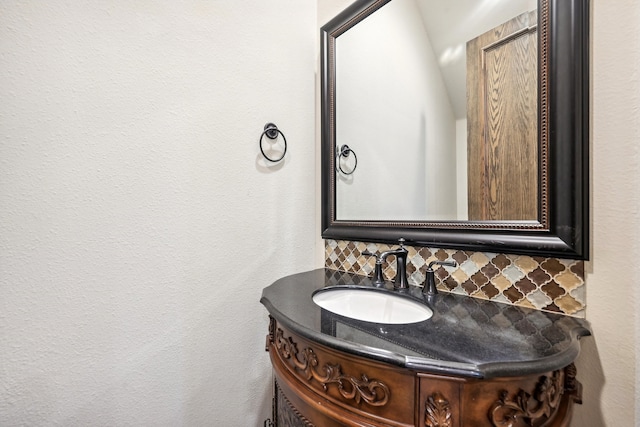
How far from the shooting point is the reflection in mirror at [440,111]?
0.72 m

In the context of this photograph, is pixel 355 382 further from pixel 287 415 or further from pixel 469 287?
pixel 469 287

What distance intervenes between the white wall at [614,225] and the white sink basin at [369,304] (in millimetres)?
404

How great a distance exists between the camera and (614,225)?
58cm

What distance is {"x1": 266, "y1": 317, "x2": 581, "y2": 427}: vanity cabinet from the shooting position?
0.43m

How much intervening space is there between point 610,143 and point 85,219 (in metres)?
1.38

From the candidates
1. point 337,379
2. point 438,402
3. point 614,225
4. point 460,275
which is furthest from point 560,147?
point 337,379

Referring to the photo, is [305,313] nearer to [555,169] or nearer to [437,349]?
[437,349]

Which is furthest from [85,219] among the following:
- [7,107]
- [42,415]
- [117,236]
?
[42,415]

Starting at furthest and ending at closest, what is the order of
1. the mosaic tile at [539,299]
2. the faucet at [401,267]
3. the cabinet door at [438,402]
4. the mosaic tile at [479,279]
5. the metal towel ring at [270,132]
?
1. the metal towel ring at [270,132]
2. the faucet at [401,267]
3. the mosaic tile at [479,279]
4. the mosaic tile at [539,299]
5. the cabinet door at [438,402]

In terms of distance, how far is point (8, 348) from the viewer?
2.23 ft

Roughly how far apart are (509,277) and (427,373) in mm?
465

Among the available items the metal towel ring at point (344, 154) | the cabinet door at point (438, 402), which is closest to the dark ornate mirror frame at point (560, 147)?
the cabinet door at point (438, 402)

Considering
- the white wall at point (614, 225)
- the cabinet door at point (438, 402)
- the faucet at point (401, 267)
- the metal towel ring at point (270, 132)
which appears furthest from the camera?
the metal towel ring at point (270, 132)

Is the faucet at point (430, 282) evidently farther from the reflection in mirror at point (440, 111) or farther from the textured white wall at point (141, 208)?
the textured white wall at point (141, 208)
